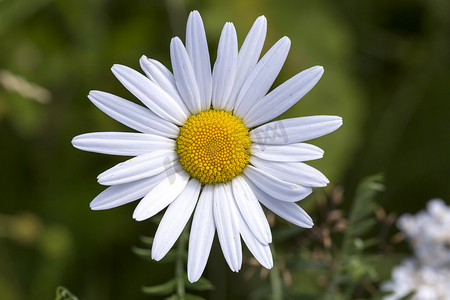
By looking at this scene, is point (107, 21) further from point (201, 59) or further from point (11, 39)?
point (201, 59)

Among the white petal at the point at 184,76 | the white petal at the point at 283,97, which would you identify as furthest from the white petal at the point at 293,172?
the white petal at the point at 184,76

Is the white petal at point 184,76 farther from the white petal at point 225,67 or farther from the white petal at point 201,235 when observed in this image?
the white petal at point 201,235

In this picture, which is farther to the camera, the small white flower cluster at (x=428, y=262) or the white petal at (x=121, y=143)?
the small white flower cluster at (x=428, y=262)

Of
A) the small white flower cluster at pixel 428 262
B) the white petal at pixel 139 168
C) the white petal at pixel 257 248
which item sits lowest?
the small white flower cluster at pixel 428 262

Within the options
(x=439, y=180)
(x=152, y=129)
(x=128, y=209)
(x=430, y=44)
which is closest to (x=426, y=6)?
(x=430, y=44)

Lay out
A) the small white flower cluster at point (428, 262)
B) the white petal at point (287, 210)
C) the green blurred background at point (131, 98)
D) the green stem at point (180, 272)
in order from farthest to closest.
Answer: the green blurred background at point (131, 98)
the small white flower cluster at point (428, 262)
the green stem at point (180, 272)
the white petal at point (287, 210)

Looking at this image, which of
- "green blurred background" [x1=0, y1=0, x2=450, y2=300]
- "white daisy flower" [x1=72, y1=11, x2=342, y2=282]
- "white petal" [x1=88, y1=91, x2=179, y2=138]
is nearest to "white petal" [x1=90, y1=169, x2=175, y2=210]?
"white daisy flower" [x1=72, y1=11, x2=342, y2=282]

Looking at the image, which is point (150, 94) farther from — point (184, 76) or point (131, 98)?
point (131, 98)
